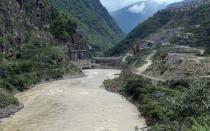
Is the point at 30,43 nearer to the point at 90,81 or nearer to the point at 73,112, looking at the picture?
the point at 90,81

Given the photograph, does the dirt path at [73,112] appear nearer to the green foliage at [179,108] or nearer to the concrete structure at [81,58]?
the green foliage at [179,108]

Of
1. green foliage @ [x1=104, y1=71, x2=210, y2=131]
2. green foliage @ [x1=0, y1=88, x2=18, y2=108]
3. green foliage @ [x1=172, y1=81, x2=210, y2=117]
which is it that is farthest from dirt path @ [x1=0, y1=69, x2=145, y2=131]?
green foliage @ [x1=172, y1=81, x2=210, y2=117]

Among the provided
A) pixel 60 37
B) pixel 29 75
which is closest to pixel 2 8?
pixel 29 75

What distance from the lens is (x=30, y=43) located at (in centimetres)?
12650

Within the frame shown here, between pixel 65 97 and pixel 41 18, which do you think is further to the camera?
pixel 41 18

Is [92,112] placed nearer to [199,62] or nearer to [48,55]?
[199,62]

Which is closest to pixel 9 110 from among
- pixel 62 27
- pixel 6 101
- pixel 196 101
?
pixel 6 101

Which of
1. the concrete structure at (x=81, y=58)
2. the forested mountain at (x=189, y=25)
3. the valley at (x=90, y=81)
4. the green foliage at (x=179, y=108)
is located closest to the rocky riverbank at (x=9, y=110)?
the valley at (x=90, y=81)

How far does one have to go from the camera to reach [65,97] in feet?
258

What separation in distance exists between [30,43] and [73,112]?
66.2m

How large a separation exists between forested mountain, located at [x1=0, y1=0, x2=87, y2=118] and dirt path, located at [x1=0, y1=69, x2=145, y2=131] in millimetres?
11594

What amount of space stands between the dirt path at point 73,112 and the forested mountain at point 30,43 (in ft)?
38.0

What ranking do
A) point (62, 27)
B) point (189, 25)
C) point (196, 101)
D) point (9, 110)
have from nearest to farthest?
point (196, 101)
point (9, 110)
point (62, 27)
point (189, 25)

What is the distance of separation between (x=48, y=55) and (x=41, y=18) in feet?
84.3
